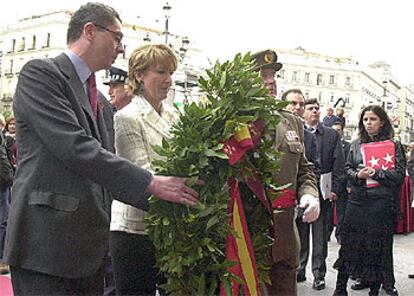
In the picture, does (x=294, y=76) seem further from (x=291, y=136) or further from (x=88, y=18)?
(x=88, y=18)

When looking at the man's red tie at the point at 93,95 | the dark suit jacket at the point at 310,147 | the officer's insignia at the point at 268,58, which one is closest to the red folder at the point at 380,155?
the dark suit jacket at the point at 310,147

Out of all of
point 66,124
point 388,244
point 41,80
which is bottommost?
point 388,244

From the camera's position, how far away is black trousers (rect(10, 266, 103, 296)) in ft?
7.32

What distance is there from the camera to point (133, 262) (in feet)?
9.43

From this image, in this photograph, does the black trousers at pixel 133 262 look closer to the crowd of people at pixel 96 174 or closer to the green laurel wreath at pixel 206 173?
the crowd of people at pixel 96 174

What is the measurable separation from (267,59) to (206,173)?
4.86 feet

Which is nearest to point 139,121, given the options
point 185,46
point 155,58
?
point 155,58

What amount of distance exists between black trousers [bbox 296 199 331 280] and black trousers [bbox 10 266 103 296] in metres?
4.09

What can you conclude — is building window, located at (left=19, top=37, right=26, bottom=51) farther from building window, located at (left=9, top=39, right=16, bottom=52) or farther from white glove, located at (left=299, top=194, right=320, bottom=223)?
white glove, located at (left=299, top=194, right=320, bottom=223)

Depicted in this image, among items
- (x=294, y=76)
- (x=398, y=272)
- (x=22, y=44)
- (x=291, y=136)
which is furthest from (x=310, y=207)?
(x=294, y=76)

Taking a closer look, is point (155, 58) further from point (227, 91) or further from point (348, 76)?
point (348, 76)

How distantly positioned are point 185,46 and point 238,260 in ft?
70.4

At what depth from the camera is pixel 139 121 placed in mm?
2959

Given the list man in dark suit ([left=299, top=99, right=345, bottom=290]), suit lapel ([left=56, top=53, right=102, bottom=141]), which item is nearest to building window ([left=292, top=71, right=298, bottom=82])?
man in dark suit ([left=299, top=99, right=345, bottom=290])
